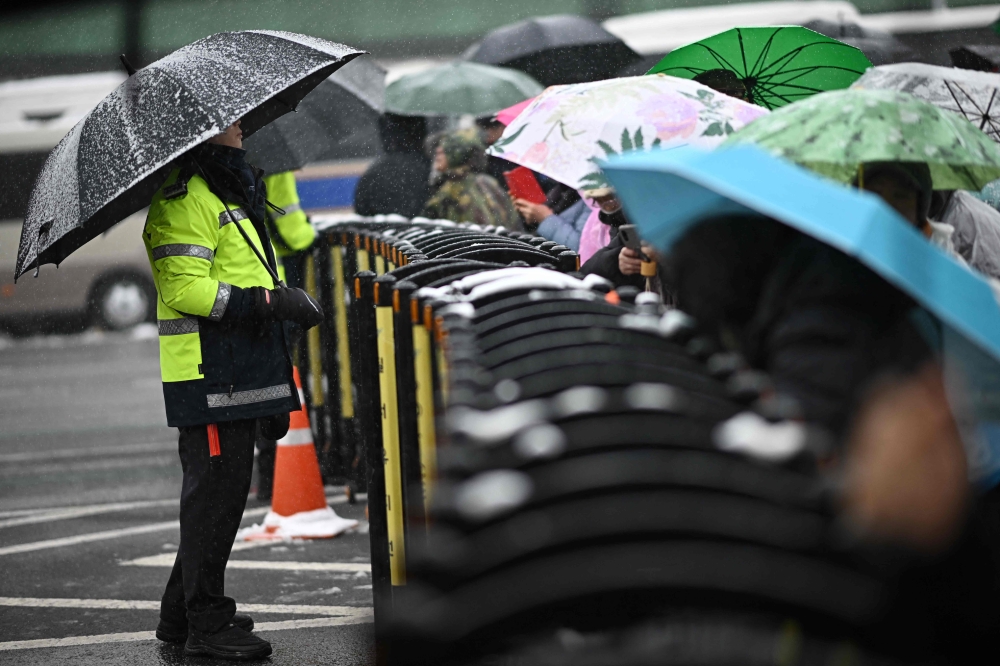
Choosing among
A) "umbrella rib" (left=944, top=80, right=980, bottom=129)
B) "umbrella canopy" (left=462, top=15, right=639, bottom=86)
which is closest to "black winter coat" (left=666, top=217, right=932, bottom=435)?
"umbrella rib" (left=944, top=80, right=980, bottom=129)

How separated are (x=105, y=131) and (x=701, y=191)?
271 centimetres

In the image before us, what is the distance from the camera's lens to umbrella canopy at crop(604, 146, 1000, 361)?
230 cm

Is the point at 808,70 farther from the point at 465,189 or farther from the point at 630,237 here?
the point at 465,189

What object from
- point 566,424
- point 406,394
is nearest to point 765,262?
point 566,424

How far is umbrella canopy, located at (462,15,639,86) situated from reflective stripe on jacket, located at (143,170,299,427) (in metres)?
6.16

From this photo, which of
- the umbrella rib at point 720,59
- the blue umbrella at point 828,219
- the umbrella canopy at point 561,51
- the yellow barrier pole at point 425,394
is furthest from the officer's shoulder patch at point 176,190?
the umbrella canopy at point 561,51

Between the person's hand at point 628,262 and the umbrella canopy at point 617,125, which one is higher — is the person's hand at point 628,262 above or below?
below

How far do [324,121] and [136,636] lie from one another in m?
4.09

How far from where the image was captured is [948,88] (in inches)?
219

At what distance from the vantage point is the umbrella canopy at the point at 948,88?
5457 millimetres

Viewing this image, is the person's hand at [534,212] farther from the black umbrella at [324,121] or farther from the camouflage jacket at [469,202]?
the black umbrella at [324,121]

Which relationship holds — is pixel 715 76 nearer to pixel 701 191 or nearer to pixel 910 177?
pixel 910 177

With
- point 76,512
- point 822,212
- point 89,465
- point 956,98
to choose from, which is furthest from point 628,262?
point 89,465

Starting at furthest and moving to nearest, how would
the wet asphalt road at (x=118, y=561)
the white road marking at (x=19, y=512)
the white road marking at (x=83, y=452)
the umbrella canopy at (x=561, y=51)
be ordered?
the umbrella canopy at (x=561, y=51) → the white road marking at (x=83, y=452) → the white road marking at (x=19, y=512) → the wet asphalt road at (x=118, y=561)
